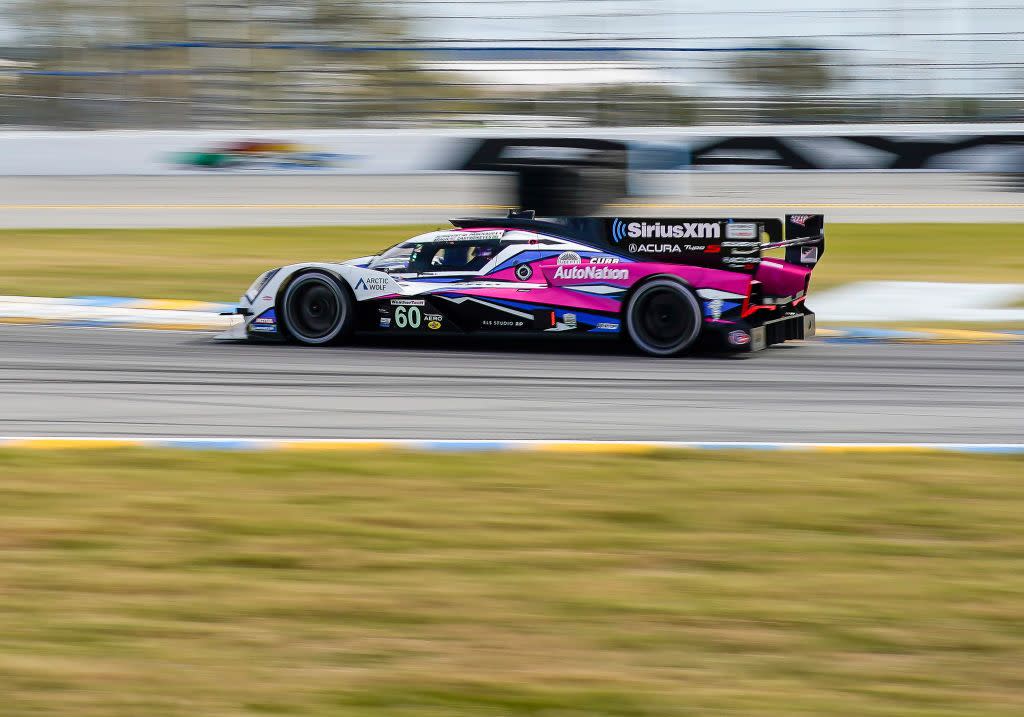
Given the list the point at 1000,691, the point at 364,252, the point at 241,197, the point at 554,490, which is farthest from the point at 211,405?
the point at 241,197

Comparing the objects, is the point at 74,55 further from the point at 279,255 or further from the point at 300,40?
the point at 279,255

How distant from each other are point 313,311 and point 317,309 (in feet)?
0.12

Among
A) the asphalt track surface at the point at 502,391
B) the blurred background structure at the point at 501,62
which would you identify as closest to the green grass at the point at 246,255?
the blurred background structure at the point at 501,62

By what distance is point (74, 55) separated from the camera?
20.7 m

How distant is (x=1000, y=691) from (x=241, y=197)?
16.1 m

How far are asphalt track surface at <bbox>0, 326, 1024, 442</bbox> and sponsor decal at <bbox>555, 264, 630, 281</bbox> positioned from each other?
23.9 inches

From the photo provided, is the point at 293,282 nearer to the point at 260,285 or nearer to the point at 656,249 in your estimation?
the point at 260,285

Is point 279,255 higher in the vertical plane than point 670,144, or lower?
lower

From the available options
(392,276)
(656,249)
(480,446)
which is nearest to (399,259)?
(392,276)

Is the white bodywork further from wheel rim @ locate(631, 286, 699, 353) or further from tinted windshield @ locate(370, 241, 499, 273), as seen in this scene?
wheel rim @ locate(631, 286, 699, 353)

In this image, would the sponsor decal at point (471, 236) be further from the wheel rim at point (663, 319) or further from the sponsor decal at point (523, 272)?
the wheel rim at point (663, 319)

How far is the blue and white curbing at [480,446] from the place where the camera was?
6.73m

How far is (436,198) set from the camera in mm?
18266

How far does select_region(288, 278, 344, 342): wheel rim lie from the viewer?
1034cm
